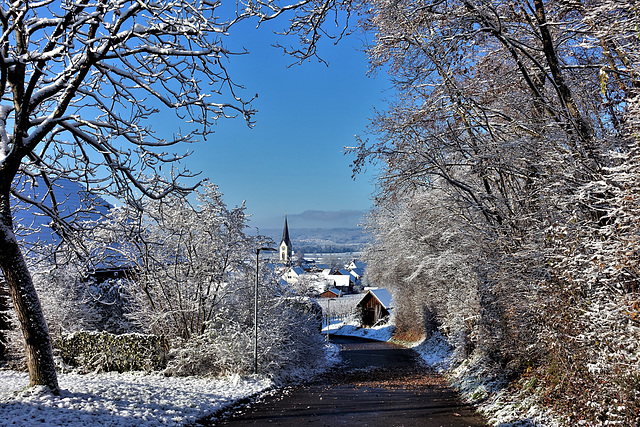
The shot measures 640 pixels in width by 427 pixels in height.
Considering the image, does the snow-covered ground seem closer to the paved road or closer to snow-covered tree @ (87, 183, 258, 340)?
the paved road

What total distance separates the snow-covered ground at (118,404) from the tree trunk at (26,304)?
322 mm

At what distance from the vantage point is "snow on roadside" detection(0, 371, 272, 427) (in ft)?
20.7

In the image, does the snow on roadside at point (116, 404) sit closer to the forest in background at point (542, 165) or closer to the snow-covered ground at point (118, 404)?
the snow-covered ground at point (118, 404)

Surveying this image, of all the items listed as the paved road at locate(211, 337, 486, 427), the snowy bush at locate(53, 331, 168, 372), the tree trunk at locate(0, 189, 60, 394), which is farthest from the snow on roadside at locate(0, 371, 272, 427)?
the snowy bush at locate(53, 331, 168, 372)

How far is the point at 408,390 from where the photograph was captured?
1213 cm

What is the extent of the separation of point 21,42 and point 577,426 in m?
10.1

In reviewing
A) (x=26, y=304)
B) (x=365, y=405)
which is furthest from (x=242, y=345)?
(x=26, y=304)

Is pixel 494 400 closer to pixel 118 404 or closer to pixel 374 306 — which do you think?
pixel 118 404

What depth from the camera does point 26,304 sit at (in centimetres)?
693

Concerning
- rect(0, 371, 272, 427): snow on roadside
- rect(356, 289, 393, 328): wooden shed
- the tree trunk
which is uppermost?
the tree trunk

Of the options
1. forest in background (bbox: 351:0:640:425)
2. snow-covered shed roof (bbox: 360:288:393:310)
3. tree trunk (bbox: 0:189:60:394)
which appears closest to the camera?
forest in background (bbox: 351:0:640:425)

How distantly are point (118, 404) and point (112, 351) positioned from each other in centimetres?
770

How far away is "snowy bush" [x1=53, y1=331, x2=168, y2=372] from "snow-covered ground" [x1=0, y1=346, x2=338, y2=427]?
99.4 inches

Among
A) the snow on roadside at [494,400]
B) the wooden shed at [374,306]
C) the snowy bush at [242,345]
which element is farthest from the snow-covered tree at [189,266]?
the wooden shed at [374,306]
